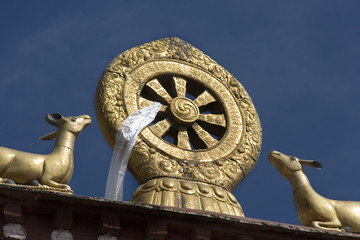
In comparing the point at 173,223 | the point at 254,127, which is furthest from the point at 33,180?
the point at 254,127

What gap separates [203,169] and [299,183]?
6.04ft

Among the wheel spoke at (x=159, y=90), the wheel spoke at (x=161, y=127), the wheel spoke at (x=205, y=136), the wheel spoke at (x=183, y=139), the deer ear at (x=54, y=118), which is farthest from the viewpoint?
the wheel spoke at (x=159, y=90)

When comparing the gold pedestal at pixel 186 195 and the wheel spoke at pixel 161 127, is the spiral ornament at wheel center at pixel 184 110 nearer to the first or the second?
the wheel spoke at pixel 161 127

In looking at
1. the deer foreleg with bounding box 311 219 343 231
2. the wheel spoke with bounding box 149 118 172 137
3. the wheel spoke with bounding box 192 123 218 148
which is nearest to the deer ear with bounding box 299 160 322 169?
the deer foreleg with bounding box 311 219 343 231

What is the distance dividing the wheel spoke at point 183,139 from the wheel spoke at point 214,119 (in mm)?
509

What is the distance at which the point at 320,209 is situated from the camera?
14250 millimetres

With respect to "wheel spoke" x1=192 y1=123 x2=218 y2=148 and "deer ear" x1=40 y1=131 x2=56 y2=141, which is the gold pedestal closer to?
"wheel spoke" x1=192 y1=123 x2=218 y2=148

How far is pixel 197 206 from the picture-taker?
579 inches

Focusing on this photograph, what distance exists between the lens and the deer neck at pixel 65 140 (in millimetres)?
13867

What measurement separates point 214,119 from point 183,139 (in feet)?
3.25

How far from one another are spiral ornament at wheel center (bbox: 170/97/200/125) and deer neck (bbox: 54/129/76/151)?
2951 millimetres

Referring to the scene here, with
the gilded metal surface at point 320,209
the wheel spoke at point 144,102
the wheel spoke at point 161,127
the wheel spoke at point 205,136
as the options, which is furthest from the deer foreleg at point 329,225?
the wheel spoke at point 144,102

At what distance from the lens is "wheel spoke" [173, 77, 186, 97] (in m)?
17.1

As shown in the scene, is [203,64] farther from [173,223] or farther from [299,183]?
[173,223]
